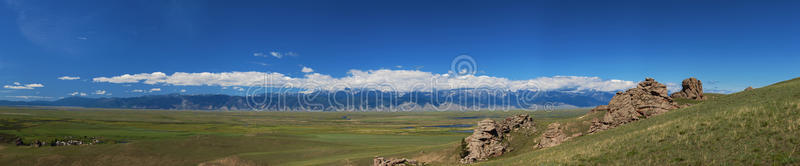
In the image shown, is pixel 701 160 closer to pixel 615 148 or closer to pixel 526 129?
pixel 615 148

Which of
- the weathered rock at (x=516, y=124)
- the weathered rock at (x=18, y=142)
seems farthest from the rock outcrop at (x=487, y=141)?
the weathered rock at (x=18, y=142)

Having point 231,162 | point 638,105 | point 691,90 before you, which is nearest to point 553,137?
point 638,105

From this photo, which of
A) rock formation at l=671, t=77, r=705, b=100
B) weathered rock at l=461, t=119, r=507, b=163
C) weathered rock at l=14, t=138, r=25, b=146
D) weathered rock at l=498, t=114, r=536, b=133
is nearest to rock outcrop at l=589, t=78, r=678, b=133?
rock formation at l=671, t=77, r=705, b=100

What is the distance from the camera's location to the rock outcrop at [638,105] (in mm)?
47750

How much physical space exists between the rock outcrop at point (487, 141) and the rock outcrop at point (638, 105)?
12779 millimetres

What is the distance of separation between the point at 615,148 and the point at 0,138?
5881 inches

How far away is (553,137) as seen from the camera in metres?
50.2

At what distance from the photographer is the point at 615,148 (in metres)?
25.2

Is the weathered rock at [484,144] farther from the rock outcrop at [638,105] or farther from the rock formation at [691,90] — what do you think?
the rock formation at [691,90]

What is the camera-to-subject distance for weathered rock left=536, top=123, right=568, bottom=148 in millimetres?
48000

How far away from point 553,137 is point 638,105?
13455 mm

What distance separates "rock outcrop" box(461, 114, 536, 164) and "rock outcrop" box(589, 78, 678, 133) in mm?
12779

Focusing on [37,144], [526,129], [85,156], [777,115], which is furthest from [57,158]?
[777,115]

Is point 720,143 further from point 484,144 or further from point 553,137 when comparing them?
point 484,144
